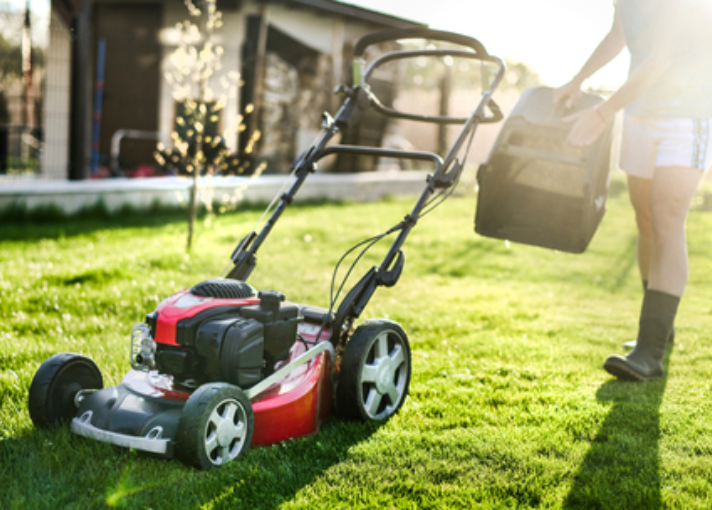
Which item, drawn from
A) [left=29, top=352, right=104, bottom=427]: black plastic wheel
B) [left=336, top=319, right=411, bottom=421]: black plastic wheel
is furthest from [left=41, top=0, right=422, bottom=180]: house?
[left=29, top=352, right=104, bottom=427]: black plastic wheel

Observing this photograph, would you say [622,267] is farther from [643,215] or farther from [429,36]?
[429,36]

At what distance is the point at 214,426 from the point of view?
1.89 metres

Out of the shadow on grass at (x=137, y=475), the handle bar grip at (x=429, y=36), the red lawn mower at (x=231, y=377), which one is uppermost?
the handle bar grip at (x=429, y=36)

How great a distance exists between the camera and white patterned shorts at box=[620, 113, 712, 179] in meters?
2.66

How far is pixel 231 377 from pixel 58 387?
0.54 m

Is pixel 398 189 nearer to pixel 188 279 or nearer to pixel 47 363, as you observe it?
pixel 188 279

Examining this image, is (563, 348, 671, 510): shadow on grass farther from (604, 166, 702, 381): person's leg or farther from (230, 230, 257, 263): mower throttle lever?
(230, 230, 257, 263): mower throttle lever

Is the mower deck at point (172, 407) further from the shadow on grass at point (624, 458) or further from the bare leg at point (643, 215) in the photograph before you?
the bare leg at point (643, 215)

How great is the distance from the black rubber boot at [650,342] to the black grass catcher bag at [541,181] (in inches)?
13.4

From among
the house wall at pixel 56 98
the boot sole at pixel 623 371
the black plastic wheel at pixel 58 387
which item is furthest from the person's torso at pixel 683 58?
the house wall at pixel 56 98

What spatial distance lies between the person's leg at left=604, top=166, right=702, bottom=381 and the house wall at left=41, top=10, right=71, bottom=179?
28.7 ft

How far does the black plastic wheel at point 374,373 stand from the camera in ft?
7.44

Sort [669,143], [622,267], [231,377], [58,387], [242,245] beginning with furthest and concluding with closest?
1. [622,267]
2. [669,143]
3. [242,245]
4. [58,387]
5. [231,377]

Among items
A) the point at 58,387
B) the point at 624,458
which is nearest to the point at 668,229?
the point at 624,458
